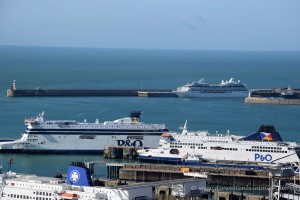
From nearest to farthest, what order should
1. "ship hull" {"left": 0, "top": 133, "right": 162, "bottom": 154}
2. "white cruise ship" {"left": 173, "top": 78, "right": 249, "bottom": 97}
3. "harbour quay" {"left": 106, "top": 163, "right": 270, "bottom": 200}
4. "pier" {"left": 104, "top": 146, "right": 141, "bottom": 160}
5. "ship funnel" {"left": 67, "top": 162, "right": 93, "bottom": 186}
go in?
"ship funnel" {"left": 67, "top": 162, "right": 93, "bottom": 186}
"harbour quay" {"left": 106, "top": 163, "right": 270, "bottom": 200}
"pier" {"left": 104, "top": 146, "right": 141, "bottom": 160}
"ship hull" {"left": 0, "top": 133, "right": 162, "bottom": 154}
"white cruise ship" {"left": 173, "top": 78, "right": 249, "bottom": 97}

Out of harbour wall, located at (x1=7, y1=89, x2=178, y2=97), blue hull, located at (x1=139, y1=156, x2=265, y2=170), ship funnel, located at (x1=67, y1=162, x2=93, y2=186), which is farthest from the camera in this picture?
harbour wall, located at (x1=7, y1=89, x2=178, y2=97)

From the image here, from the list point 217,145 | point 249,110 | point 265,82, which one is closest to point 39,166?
point 217,145

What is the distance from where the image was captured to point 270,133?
Result: 37719 mm

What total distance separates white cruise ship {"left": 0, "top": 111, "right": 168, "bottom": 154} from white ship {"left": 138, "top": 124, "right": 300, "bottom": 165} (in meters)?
2.15

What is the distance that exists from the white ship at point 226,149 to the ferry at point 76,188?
42.3 ft

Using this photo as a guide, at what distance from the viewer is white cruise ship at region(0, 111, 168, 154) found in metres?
41.6

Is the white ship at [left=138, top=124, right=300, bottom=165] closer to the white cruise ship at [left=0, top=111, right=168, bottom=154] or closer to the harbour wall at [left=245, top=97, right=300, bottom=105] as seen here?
the white cruise ship at [left=0, top=111, right=168, bottom=154]

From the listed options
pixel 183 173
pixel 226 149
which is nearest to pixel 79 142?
pixel 226 149

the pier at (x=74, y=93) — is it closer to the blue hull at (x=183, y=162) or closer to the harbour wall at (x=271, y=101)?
the harbour wall at (x=271, y=101)

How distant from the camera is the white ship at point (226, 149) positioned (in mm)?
37188

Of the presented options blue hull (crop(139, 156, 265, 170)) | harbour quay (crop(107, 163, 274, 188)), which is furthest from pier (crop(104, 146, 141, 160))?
harbour quay (crop(107, 163, 274, 188))

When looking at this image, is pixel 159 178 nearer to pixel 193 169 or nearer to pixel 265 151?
pixel 193 169

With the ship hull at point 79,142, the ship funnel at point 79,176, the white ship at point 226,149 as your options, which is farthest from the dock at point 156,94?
the ship funnel at point 79,176

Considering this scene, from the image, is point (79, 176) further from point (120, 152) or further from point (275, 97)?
point (275, 97)
